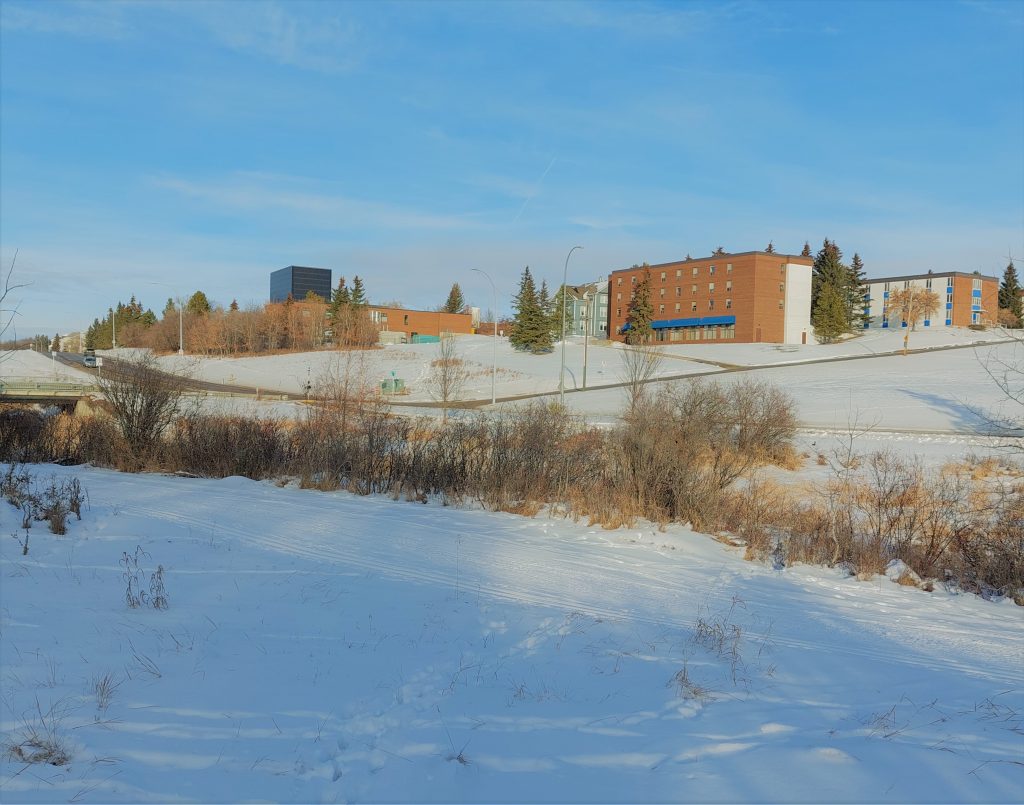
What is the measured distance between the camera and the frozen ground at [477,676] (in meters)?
3.94

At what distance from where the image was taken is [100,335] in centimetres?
13112

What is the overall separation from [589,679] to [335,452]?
34.2 ft

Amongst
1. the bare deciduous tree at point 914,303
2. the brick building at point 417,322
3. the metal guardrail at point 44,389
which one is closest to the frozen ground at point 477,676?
the metal guardrail at point 44,389

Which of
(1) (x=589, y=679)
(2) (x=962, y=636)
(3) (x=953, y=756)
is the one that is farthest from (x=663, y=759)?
(2) (x=962, y=636)

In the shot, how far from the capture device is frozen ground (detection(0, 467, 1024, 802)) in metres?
3.94

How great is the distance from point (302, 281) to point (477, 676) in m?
185

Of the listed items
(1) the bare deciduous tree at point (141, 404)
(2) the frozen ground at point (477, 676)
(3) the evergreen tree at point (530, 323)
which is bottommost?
(2) the frozen ground at point (477, 676)

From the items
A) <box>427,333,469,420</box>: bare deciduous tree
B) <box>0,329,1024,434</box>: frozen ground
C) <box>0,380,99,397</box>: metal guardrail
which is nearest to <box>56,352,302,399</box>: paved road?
<box>0,380,99,397</box>: metal guardrail

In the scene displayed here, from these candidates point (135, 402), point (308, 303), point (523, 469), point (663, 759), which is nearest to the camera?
point (663, 759)

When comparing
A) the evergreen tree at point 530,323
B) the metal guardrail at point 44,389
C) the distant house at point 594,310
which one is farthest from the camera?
the distant house at point 594,310

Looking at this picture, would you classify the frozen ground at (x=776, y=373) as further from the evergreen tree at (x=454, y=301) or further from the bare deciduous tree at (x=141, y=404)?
the evergreen tree at (x=454, y=301)

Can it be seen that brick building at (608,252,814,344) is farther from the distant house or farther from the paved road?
the paved road

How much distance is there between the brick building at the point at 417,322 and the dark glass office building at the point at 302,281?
70522 mm

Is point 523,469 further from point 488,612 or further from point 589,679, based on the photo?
point 589,679
